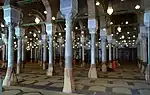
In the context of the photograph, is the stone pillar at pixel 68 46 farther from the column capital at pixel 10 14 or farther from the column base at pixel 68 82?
the column capital at pixel 10 14

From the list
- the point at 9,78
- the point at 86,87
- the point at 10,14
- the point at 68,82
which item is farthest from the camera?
the point at 10,14

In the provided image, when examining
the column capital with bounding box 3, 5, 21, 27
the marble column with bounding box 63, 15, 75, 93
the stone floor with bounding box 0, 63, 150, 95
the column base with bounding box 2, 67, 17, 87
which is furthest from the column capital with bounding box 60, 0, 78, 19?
the column base with bounding box 2, 67, 17, 87

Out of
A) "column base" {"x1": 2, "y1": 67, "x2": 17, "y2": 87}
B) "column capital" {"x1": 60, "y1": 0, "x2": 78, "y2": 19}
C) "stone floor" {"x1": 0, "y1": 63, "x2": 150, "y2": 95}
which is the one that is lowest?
"stone floor" {"x1": 0, "y1": 63, "x2": 150, "y2": 95}

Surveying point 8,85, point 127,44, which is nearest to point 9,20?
point 8,85

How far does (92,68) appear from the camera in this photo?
1191 centimetres

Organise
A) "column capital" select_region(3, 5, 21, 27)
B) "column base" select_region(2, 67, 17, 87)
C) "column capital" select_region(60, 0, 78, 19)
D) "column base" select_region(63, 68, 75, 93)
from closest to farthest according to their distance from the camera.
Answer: "column base" select_region(63, 68, 75, 93)
"column capital" select_region(60, 0, 78, 19)
"column base" select_region(2, 67, 17, 87)
"column capital" select_region(3, 5, 21, 27)

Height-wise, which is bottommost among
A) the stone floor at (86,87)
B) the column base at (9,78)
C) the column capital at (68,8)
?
the stone floor at (86,87)

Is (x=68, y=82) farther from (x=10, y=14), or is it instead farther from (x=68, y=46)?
(x=10, y=14)

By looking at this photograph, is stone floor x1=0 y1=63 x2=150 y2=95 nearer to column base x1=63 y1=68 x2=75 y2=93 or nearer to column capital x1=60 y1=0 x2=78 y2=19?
column base x1=63 y1=68 x2=75 y2=93

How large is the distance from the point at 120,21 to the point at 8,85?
18.2 metres

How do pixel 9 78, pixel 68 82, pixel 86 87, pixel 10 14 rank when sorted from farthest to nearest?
pixel 10 14, pixel 9 78, pixel 86 87, pixel 68 82

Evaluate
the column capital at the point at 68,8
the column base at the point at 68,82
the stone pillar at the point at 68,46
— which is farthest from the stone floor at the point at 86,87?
the column capital at the point at 68,8

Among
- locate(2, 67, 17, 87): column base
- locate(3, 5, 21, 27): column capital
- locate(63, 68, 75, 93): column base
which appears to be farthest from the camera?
locate(3, 5, 21, 27): column capital

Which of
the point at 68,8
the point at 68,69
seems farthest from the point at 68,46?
the point at 68,8
